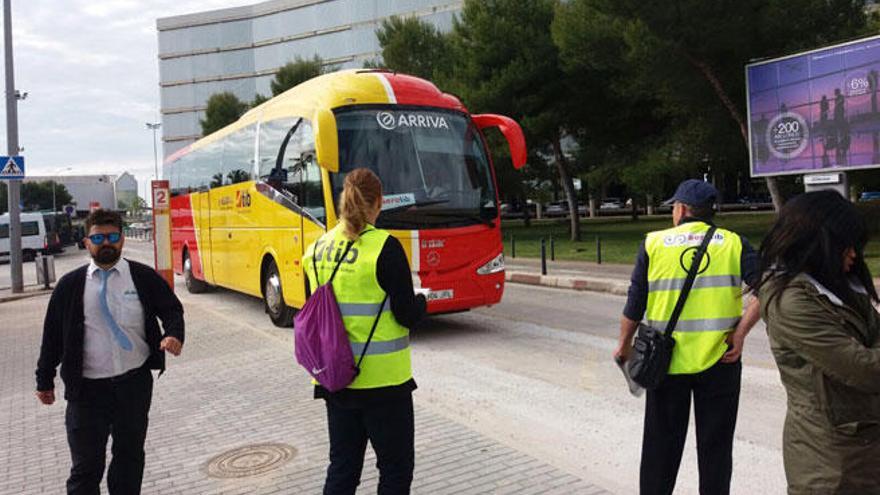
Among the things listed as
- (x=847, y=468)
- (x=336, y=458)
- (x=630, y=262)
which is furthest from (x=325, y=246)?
(x=630, y=262)

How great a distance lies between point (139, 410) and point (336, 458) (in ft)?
4.22

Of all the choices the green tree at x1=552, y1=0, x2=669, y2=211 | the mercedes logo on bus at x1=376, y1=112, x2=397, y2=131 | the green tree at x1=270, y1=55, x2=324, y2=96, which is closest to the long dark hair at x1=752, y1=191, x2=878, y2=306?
the mercedes logo on bus at x1=376, y1=112, x2=397, y2=131

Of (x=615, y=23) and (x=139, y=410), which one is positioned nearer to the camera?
(x=139, y=410)

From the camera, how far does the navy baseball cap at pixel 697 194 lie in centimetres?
360

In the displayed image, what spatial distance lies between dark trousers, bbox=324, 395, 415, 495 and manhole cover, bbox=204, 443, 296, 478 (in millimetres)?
1817

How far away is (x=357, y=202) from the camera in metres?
3.18

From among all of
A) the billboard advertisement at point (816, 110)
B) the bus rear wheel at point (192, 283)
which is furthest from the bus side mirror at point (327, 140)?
the billboard advertisement at point (816, 110)

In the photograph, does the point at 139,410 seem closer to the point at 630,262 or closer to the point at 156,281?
the point at 156,281

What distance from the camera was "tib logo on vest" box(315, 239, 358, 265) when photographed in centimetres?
317

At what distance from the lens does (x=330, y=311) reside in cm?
315

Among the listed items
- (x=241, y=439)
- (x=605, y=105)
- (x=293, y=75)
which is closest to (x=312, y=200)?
(x=241, y=439)

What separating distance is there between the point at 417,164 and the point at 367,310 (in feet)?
20.9

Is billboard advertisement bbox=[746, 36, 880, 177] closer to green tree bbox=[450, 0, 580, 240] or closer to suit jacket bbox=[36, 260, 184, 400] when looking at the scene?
green tree bbox=[450, 0, 580, 240]

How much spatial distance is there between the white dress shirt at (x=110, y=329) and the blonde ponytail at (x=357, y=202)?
4.74 ft
